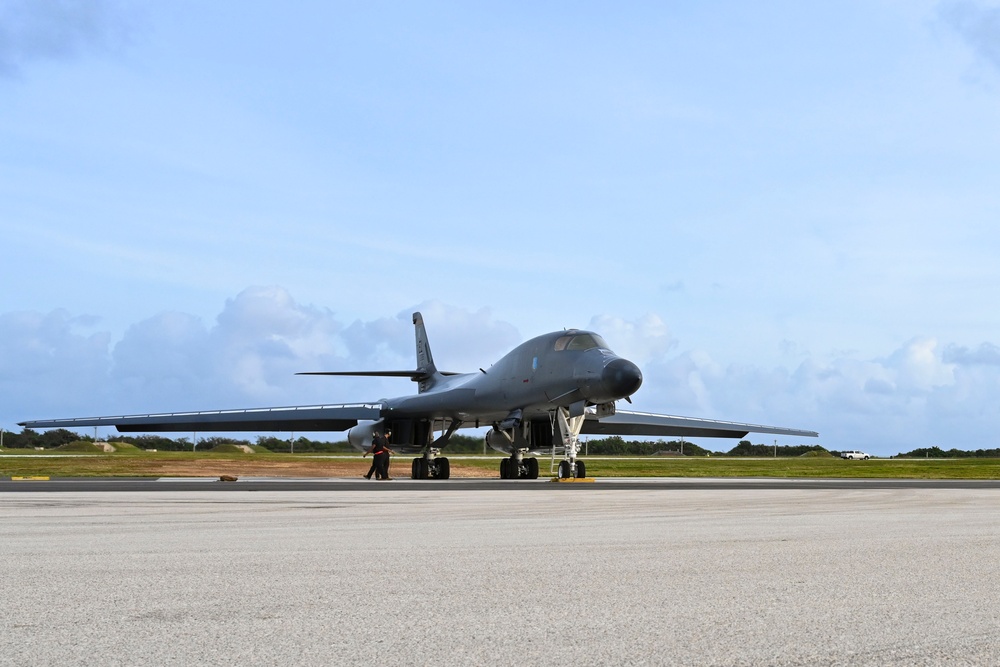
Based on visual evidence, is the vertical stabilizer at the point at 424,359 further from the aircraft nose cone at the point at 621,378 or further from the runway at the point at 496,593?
the runway at the point at 496,593

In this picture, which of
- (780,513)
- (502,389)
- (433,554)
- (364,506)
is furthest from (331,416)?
(433,554)

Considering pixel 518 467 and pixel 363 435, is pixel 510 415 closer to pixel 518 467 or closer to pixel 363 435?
pixel 518 467

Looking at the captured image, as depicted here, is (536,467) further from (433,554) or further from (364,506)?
(433,554)

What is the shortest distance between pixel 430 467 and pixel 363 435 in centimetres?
250

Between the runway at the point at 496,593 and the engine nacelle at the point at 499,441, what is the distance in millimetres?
23138

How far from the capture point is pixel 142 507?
12.4m

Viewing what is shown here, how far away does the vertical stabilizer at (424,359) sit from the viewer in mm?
42088

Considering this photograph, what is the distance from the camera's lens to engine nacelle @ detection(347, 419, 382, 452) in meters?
34.3

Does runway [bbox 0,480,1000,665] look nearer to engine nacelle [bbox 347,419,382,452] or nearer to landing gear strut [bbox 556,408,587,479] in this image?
landing gear strut [bbox 556,408,587,479]

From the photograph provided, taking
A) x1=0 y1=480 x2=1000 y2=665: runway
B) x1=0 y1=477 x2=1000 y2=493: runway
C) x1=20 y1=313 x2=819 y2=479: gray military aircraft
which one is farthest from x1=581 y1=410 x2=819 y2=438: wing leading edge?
x1=0 y1=480 x2=1000 y2=665: runway

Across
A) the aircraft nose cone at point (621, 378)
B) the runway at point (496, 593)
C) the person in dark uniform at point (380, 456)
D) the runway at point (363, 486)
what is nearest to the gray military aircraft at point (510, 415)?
the aircraft nose cone at point (621, 378)

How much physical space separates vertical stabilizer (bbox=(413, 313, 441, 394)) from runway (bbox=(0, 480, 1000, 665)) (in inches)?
1275

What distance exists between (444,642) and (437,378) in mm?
38210

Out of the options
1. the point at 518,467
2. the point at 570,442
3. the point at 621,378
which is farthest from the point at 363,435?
the point at 621,378
